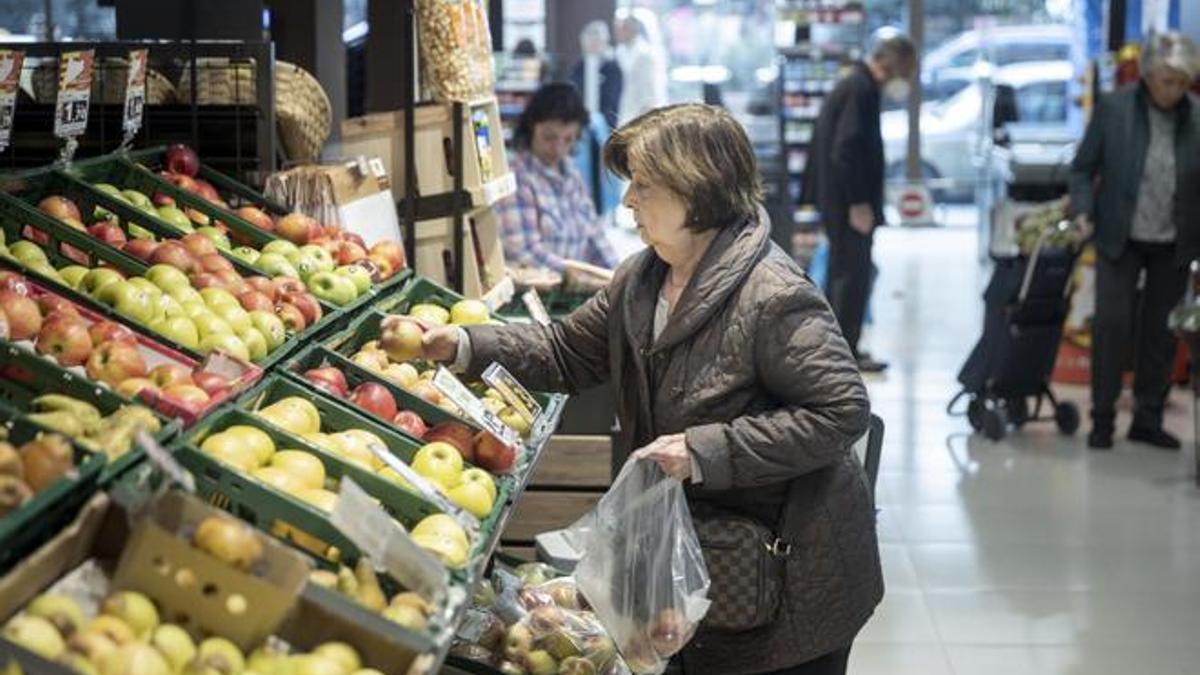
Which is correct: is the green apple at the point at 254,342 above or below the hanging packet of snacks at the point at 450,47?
below

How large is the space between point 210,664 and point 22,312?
111 centimetres

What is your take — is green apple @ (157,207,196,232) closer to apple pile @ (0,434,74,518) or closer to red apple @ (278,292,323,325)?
red apple @ (278,292,323,325)

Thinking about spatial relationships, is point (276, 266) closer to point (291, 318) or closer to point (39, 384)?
point (291, 318)

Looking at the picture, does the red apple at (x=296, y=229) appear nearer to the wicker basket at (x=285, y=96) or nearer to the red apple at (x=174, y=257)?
the wicker basket at (x=285, y=96)

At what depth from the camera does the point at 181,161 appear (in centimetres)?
500

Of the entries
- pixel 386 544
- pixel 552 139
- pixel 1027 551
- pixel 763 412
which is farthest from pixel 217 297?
pixel 1027 551

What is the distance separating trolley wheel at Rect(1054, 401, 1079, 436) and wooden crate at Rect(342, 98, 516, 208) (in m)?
4.38

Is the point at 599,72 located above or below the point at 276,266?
above

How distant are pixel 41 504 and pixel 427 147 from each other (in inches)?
134

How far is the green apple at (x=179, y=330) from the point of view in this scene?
3.73 meters

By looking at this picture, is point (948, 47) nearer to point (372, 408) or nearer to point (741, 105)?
point (741, 105)

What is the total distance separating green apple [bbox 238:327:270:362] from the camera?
3.79 meters

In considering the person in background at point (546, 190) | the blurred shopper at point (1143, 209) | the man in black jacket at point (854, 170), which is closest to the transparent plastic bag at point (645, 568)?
the person in background at point (546, 190)

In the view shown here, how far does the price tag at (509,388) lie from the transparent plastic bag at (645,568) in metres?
0.29
